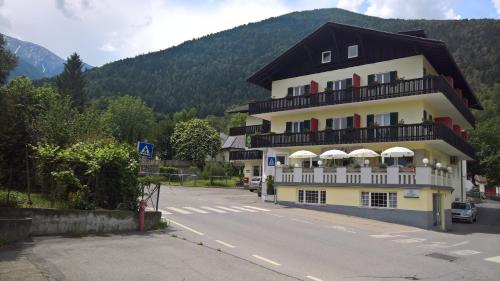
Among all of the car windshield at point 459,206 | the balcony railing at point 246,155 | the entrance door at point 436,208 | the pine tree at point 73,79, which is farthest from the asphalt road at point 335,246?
the pine tree at point 73,79

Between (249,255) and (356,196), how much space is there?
1733cm

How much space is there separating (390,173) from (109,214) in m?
17.7

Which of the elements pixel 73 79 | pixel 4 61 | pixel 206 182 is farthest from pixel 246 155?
pixel 4 61

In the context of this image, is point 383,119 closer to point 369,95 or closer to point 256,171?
point 369,95

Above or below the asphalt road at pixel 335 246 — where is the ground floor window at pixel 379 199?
above

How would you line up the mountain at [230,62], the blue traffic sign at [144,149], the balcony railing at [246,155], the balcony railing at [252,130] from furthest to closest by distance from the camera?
the mountain at [230,62] < the balcony railing at [246,155] < the balcony railing at [252,130] < the blue traffic sign at [144,149]

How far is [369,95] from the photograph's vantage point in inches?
1282

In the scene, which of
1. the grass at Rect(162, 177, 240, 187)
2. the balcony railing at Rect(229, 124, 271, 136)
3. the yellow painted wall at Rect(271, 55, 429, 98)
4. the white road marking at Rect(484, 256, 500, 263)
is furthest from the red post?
the grass at Rect(162, 177, 240, 187)

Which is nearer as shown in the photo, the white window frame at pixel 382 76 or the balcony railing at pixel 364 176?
the balcony railing at pixel 364 176

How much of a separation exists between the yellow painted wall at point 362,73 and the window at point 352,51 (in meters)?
0.99

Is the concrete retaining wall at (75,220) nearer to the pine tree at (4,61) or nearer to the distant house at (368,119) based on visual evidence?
the pine tree at (4,61)

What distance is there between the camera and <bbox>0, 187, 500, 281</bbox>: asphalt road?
10.0 m

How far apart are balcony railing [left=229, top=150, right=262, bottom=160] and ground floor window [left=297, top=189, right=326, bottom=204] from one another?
22.6m

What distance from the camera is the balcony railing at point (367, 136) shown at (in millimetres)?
29906
